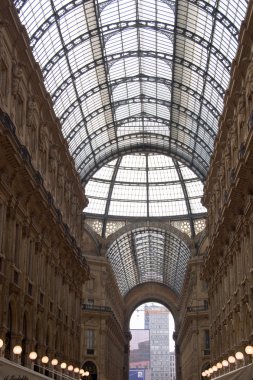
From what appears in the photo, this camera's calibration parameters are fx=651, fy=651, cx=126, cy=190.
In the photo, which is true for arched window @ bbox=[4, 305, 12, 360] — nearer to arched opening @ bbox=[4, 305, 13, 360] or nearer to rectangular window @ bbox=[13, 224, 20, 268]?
arched opening @ bbox=[4, 305, 13, 360]

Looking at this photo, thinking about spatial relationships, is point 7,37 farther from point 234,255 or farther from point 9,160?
point 234,255

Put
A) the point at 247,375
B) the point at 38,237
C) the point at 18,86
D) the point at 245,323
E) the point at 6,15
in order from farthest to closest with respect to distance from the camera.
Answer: the point at 38,237
the point at 245,323
the point at 18,86
the point at 6,15
the point at 247,375

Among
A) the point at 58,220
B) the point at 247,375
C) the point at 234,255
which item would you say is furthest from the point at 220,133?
the point at 247,375

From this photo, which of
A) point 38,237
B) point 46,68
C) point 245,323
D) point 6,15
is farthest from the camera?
point 46,68

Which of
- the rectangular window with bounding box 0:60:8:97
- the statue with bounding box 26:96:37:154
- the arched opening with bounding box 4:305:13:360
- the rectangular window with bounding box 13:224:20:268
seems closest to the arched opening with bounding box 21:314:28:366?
the arched opening with bounding box 4:305:13:360

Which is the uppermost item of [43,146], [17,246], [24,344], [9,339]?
[43,146]

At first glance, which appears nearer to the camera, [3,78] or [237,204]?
[3,78]

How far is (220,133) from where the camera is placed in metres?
44.2

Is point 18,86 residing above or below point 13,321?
above

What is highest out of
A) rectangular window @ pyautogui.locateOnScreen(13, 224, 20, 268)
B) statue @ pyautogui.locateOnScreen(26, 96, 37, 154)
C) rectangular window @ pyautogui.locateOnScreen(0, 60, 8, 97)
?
statue @ pyautogui.locateOnScreen(26, 96, 37, 154)

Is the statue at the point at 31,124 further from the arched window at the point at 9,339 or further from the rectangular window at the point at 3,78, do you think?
the arched window at the point at 9,339

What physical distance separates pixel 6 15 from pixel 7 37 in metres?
1.44

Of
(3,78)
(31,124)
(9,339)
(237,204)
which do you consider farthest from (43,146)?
(9,339)

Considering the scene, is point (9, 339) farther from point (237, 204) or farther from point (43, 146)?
point (237, 204)
